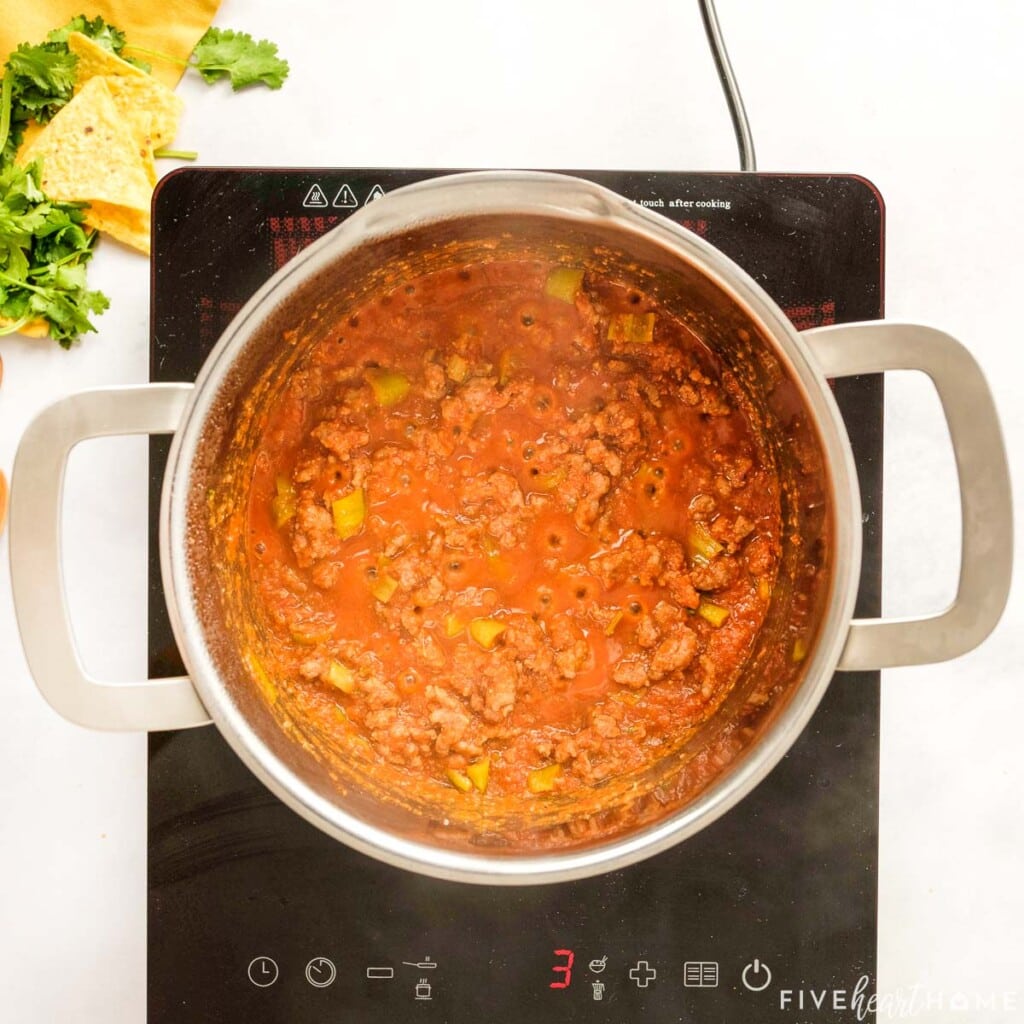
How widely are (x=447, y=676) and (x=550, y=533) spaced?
278 mm

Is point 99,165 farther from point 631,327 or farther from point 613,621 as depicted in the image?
point 613,621

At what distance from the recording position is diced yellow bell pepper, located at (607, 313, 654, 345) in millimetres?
1527

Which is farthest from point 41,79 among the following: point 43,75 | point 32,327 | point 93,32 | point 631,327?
point 631,327

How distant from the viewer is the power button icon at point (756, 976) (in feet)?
5.04

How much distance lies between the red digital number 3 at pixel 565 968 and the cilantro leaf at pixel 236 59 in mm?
1548

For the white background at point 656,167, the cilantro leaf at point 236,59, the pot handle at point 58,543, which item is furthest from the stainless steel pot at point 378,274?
the cilantro leaf at point 236,59

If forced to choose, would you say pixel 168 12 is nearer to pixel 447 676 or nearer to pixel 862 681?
pixel 447 676

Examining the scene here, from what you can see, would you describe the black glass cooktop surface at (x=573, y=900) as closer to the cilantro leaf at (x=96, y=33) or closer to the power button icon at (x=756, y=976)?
the power button icon at (x=756, y=976)

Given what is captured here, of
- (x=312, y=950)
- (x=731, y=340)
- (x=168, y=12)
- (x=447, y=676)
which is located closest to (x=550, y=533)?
(x=447, y=676)

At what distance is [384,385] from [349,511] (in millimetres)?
205

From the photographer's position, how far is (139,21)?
1.71 metres

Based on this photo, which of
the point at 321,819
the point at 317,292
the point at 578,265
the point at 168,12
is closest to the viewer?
the point at 321,819

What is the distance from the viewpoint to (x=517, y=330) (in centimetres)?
153

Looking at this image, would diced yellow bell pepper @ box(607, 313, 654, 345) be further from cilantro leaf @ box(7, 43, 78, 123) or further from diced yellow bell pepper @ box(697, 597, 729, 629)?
cilantro leaf @ box(7, 43, 78, 123)
